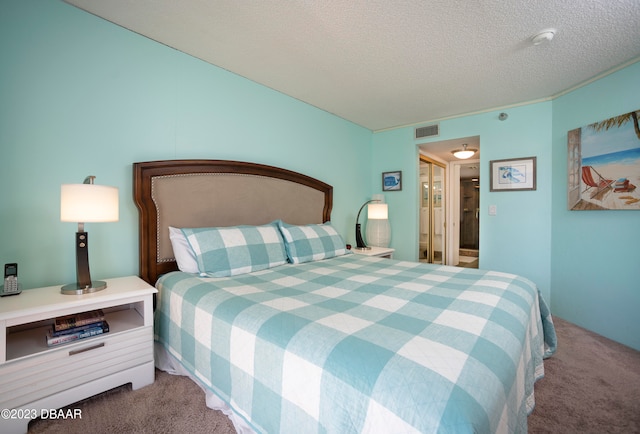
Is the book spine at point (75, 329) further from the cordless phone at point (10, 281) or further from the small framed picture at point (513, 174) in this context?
the small framed picture at point (513, 174)


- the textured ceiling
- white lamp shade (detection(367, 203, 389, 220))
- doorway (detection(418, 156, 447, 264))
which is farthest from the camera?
doorway (detection(418, 156, 447, 264))

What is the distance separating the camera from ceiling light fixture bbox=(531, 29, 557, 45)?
1.98m

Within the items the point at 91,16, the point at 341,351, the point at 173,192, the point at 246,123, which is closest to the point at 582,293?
the point at 341,351

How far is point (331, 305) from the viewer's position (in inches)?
54.2

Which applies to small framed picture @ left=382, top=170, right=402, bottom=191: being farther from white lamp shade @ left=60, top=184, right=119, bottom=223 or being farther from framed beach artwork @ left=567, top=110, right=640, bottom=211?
white lamp shade @ left=60, top=184, right=119, bottom=223

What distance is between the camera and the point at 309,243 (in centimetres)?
260

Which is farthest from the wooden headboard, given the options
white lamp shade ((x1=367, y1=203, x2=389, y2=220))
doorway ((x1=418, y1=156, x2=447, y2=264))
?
doorway ((x1=418, y1=156, x2=447, y2=264))

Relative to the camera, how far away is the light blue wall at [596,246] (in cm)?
240

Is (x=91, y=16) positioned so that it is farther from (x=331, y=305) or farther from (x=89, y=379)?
(x=331, y=305)

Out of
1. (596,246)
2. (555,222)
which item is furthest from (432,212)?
(596,246)

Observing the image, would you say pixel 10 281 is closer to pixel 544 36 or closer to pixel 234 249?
pixel 234 249

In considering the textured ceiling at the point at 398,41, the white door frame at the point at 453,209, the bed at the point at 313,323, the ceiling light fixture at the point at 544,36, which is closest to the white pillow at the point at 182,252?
the bed at the point at 313,323

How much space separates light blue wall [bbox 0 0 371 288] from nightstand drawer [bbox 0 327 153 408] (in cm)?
56

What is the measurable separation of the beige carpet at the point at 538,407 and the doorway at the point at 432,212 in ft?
10.2
